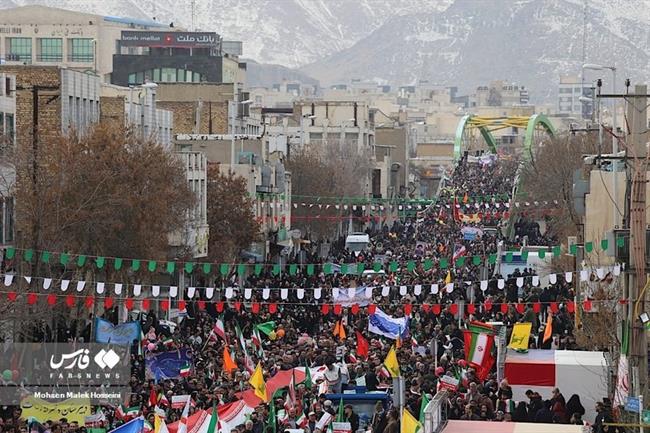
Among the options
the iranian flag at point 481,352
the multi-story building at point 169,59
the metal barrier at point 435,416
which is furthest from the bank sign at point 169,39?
the metal barrier at point 435,416

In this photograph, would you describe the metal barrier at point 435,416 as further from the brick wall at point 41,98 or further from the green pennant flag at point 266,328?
the brick wall at point 41,98

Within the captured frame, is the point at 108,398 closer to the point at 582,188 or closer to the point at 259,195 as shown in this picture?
the point at 582,188

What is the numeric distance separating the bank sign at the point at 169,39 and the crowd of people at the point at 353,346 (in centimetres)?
7095

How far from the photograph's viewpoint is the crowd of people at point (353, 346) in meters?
32.3

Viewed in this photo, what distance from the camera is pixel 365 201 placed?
129000mm

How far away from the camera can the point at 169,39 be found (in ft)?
487

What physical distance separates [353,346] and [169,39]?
10609 cm

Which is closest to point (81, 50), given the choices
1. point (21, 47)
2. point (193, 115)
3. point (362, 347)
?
point (21, 47)

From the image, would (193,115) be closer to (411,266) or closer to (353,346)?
(411,266)

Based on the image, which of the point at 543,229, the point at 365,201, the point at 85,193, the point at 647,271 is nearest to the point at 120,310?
the point at 85,193

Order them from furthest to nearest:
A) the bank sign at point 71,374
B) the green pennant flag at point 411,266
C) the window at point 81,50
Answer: the window at point 81,50
the green pennant flag at point 411,266
the bank sign at point 71,374

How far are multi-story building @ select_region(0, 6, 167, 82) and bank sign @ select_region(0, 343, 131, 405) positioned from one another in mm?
102013

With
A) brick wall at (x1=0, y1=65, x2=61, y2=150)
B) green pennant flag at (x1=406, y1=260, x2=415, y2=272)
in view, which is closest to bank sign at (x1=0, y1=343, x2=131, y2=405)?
green pennant flag at (x1=406, y1=260, x2=415, y2=272)

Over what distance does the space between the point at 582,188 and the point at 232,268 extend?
22314 millimetres
